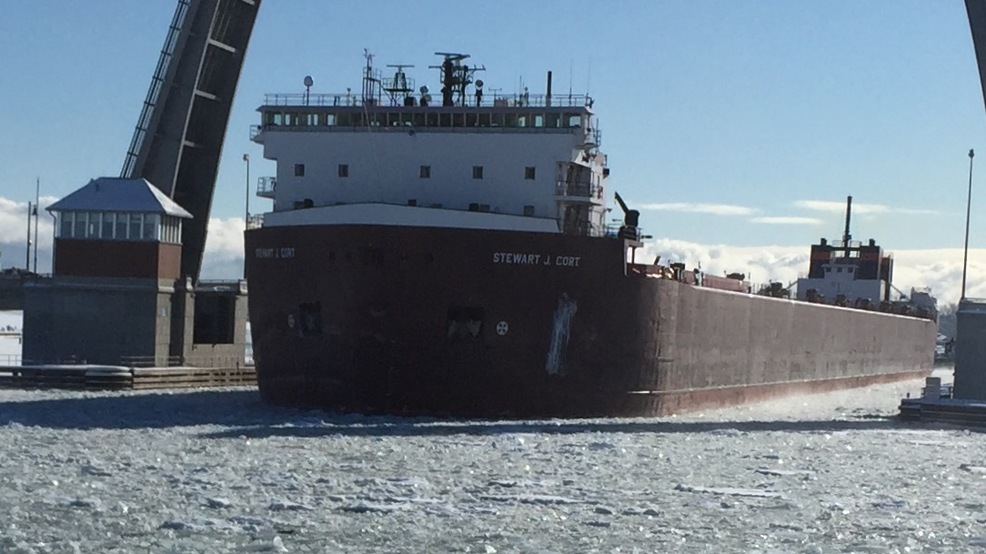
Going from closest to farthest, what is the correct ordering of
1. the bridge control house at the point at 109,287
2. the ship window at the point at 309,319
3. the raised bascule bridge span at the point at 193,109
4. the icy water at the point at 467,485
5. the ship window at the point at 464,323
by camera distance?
the icy water at the point at 467,485, the ship window at the point at 464,323, the ship window at the point at 309,319, the bridge control house at the point at 109,287, the raised bascule bridge span at the point at 193,109

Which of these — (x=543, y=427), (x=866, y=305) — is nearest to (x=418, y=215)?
(x=543, y=427)

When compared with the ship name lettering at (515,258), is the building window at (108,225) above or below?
above

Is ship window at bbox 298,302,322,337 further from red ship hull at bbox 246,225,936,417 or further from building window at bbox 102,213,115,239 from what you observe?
building window at bbox 102,213,115,239

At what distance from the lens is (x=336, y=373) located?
2205cm

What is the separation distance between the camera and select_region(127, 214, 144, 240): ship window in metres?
30.5

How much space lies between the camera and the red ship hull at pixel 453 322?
70.6ft

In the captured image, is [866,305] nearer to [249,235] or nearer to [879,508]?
[249,235]

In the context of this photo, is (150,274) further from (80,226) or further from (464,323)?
(464,323)

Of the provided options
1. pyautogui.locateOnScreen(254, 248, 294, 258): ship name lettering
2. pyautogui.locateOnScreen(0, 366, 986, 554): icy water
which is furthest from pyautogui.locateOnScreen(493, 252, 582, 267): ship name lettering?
pyautogui.locateOnScreen(254, 248, 294, 258): ship name lettering

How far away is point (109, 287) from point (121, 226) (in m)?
1.43

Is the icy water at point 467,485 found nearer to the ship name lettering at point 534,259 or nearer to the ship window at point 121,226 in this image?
the ship name lettering at point 534,259

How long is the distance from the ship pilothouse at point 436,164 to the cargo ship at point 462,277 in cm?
3

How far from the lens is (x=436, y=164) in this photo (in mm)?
25594

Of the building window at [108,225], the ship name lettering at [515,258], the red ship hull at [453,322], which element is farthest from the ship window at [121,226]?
the ship name lettering at [515,258]
